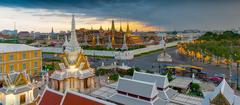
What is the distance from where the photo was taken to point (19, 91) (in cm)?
1370

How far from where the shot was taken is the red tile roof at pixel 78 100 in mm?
10961

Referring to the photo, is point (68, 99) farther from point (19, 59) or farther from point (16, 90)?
point (19, 59)

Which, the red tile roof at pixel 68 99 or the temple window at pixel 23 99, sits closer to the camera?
the red tile roof at pixel 68 99

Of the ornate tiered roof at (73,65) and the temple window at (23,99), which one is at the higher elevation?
the ornate tiered roof at (73,65)

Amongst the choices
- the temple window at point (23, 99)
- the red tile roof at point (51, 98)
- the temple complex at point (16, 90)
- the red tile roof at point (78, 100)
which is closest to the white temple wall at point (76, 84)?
the temple complex at point (16, 90)

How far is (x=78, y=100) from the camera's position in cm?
1141

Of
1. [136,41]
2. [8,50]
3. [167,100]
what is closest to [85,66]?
[167,100]

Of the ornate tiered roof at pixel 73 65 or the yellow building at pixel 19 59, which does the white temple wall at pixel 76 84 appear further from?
the yellow building at pixel 19 59

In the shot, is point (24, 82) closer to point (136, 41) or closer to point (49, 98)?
point (49, 98)

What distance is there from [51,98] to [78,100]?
2444 mm

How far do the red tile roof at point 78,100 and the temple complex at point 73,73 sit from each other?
11.1m

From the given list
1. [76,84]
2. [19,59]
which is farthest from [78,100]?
[19,59]

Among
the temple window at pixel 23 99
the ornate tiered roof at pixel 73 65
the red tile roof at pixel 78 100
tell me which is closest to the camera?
the red tile roof at pixel 78 100

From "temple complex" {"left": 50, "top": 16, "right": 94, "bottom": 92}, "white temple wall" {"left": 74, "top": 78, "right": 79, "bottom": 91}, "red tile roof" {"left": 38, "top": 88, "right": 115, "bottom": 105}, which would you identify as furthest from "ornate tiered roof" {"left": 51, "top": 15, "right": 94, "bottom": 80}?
"red tile roof" {"left": 38, "top": 88, "right": 115, "bottom": 105}
